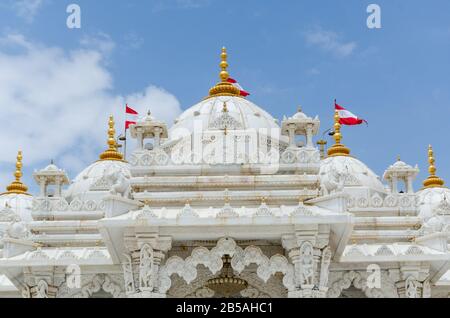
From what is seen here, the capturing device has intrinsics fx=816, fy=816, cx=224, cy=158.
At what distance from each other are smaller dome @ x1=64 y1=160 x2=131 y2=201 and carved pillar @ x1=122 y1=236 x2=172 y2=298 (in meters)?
10.4

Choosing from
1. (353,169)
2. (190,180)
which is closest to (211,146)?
(190,180)

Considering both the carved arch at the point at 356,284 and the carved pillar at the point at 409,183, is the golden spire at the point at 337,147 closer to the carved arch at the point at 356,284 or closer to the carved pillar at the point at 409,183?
the carved pillar at the point at 409,183

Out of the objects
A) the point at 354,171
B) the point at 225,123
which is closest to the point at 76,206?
the point at 225,123

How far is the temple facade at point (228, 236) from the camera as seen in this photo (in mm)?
15852

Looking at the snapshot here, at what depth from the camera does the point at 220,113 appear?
23.8 metres

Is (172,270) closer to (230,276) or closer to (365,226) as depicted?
(230,276)

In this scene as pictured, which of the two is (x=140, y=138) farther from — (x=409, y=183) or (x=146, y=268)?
(x=409, y=183)

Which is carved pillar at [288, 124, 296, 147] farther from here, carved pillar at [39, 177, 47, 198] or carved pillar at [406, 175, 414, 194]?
carved pillar at [39, 177, 47, 198]

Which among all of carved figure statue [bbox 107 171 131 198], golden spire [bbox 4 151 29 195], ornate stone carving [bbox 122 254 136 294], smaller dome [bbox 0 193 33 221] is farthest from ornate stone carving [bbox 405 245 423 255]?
golden spire [bbox 4 151 29 195]

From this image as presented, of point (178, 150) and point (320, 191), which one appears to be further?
point (178, 150)

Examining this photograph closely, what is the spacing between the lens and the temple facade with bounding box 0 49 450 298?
15852 millimetres
